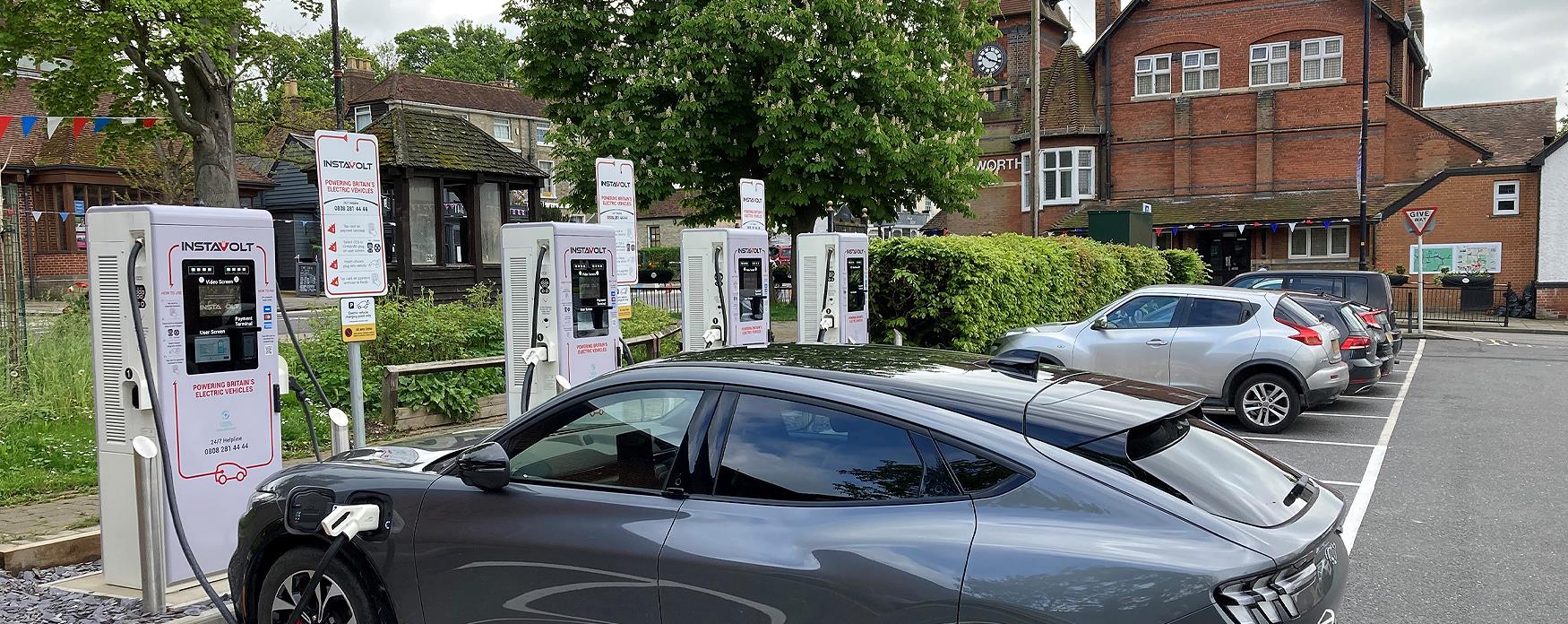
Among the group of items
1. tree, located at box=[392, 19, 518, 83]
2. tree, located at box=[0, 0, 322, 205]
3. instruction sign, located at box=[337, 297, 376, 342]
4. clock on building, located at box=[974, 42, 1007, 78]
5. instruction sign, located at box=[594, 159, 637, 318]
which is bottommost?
instruction sign, located at box=[337, 297, 376, 342]

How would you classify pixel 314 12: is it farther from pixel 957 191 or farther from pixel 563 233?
pixel 563 233

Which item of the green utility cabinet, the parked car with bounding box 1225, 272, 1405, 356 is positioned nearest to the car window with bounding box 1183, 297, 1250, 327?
the parked car with bounding box 1225, 272, 1405, 356

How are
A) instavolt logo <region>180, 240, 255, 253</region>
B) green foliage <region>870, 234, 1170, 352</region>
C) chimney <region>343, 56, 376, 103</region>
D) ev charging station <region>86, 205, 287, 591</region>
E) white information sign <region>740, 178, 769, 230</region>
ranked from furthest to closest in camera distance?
chimney <region>343, 56, 376, 103</region> < green foliage <region>870, 234, 1170, 352</region> < white information sign <region>740, 178, 769, 230</region> < instavolt logo <region>180, 240, 255, 253</region> < ev charging station <region>86, 205, 287, 591</region>

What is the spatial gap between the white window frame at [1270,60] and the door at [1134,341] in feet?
96.1

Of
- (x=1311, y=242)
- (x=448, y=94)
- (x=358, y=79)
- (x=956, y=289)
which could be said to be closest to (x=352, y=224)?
(x=956, y=289)

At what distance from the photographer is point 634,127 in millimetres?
21672

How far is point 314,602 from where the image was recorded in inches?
170

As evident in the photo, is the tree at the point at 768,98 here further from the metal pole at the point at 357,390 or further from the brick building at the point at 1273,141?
the brick building at the point at 1273,141

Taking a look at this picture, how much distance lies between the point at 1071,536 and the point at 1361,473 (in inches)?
292

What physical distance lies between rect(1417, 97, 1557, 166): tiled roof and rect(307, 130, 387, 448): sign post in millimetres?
36792

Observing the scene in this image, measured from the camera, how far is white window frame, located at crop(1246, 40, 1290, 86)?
36969mm

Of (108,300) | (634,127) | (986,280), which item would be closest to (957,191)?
(634,127)

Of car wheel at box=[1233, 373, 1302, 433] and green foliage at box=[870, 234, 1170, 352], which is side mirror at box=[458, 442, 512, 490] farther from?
green foliage at box=[870, 234, 1170, 352]

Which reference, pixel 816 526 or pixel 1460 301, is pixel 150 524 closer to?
pixel 816 526
